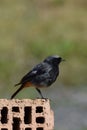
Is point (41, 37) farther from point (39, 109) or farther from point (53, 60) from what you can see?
point (39, 109)

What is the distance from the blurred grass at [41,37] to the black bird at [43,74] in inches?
212

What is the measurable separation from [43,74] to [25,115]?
2.56m

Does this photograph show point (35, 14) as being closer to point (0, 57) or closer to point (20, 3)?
point (20, 3)

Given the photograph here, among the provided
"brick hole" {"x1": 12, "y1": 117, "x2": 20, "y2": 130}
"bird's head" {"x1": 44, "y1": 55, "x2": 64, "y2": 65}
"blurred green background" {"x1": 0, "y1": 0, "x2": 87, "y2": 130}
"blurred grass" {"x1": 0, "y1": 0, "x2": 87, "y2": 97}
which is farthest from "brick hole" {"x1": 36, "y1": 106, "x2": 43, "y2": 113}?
"blurred grass" {"x1": 0, "y1": 0, "x2": 87, "y2": 97}

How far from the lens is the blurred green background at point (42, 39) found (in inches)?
635

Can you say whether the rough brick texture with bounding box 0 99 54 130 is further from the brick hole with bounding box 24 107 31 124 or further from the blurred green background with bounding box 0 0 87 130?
the blurred green background with bounding box 0 0 87 130

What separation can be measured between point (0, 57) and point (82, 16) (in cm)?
377

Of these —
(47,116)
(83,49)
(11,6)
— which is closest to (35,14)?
(11,6)

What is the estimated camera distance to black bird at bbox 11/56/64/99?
826cm

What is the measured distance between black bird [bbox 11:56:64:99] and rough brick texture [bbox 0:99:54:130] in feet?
6.73

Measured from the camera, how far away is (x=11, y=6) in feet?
73.6

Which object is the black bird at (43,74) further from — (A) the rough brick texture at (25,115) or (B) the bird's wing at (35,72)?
(A) the rough brick texture at (25,115)

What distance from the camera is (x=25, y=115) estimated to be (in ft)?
19.9


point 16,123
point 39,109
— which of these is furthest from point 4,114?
point 39,109
